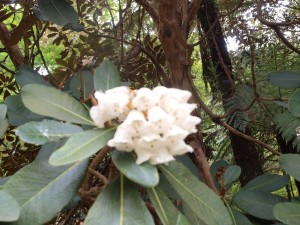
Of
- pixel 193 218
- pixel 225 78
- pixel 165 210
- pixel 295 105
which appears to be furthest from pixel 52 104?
pixel 225 78

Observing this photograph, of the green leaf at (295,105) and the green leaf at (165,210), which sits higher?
the green leaf at (295,105)

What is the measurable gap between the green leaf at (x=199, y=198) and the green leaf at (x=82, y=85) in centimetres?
42

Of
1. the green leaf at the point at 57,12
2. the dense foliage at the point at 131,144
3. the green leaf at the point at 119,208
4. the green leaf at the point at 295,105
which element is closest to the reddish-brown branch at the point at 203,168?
the dense foliage at the point at 131,144

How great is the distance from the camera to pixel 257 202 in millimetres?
986

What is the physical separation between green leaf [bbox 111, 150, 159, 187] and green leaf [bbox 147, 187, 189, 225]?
4.0 inches

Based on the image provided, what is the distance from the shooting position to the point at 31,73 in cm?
96

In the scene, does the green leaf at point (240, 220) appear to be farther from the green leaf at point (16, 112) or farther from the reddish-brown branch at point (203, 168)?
the green leaf at point (16, 112)

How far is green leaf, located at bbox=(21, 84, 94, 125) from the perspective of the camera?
0.69 metres

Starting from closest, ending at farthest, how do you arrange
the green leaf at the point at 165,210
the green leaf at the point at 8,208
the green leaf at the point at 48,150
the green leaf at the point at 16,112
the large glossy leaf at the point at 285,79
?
the green leaf at the point at 8,208 → the green leaf at the point at 165,210 → the green leaf at the point at 48,150 → the green leaf at the point at 16,112 → the large glossy leaf at the point at 285,79

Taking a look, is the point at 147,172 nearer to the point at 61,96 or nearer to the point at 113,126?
the point at 113,126

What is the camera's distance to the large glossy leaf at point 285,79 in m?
1.12

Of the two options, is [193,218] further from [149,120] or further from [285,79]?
[285,79]

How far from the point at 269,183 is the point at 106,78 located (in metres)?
0.54

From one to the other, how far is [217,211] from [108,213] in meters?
0.19
